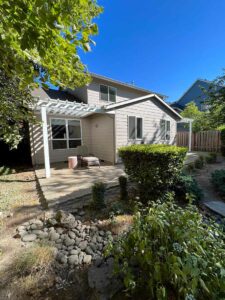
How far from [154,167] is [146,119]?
22.0ft

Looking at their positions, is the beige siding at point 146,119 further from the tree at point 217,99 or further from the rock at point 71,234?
the rock at point 71,234

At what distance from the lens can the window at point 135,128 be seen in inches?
359

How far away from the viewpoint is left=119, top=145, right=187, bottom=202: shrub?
11.7ft

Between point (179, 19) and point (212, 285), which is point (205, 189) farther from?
point (179, 19)

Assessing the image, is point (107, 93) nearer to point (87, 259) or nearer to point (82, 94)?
point (82, 94)

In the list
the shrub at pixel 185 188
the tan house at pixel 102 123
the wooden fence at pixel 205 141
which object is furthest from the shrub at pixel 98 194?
the wooden fence at pixel 205 141

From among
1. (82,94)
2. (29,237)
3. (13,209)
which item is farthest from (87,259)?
(82,94)

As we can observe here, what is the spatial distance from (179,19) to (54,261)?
9.07 meters

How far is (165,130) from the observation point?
1116 cm

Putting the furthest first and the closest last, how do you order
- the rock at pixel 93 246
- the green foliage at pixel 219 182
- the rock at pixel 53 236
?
the green foliage at pixel 219 182
the rock at pixel 53 236
the rock at pixel 93 246

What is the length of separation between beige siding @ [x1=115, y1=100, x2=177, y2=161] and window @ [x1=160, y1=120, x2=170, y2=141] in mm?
316

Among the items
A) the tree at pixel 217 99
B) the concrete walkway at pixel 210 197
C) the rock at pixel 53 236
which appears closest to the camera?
the rock at pixel 53 236

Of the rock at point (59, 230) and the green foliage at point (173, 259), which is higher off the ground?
the green foliage at point (173, 259)

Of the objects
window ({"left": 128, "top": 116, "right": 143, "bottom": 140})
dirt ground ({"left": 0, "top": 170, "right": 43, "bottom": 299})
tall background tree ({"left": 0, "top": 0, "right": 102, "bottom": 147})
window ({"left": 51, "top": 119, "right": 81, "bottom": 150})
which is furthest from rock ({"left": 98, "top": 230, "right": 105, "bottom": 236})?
window ({"left": 51, "top": 119, "right": 81, "bottom": 150})
